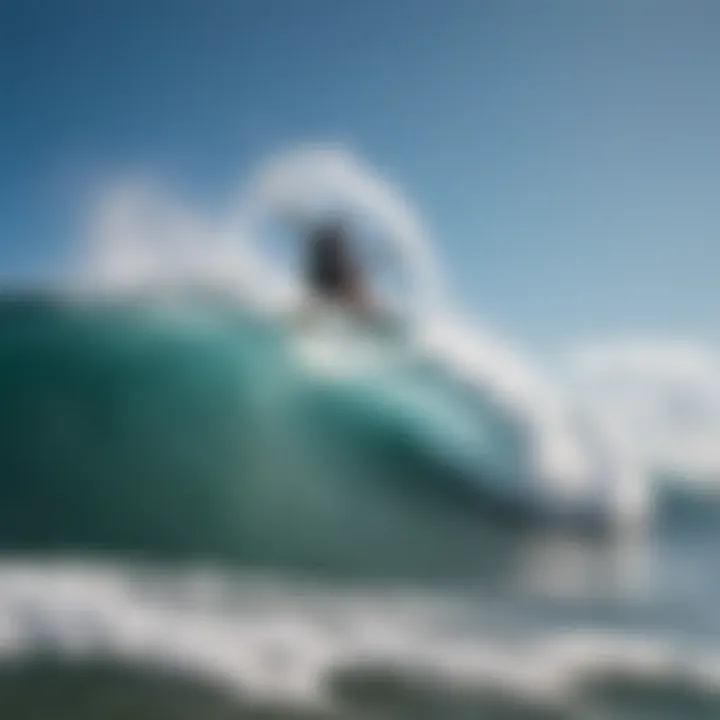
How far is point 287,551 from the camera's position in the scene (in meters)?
3.07

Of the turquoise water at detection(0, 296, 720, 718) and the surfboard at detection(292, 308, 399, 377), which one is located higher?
the surfboard at detection(292, 308, 399, 377)

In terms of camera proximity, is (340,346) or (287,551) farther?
(340,346)

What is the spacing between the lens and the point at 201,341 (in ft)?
11.5

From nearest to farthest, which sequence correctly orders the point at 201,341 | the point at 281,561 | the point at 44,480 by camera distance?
1. the point at 281,561
2. the point at 44,480
3. the point at 201,341

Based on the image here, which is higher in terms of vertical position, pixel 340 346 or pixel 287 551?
pixel 340 346

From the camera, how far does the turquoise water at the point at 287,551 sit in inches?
103

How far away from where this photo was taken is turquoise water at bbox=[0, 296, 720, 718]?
103 inches

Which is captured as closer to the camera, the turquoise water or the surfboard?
the turquoise water

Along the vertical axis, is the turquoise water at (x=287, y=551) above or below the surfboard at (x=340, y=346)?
below

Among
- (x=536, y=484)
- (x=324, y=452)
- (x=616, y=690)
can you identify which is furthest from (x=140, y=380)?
(x=616, y=690)

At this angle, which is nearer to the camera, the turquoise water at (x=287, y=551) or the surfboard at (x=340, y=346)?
the turquoise water at (x=287, y=551)

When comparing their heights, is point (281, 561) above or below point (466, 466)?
below

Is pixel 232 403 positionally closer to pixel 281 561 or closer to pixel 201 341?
pixel 201 341

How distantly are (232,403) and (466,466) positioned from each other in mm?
937
